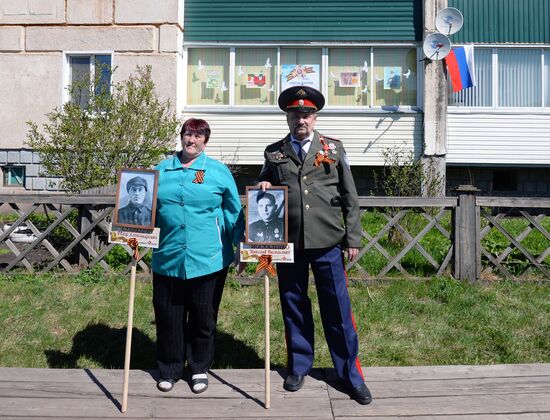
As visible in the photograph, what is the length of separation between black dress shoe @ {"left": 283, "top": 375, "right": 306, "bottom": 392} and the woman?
551 millimetres

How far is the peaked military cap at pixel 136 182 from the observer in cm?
370

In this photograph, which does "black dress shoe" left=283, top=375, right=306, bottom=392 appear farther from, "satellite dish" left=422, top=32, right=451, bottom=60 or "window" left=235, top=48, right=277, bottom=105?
"satellite dish" left=422, top=32, right=451, bottom=60

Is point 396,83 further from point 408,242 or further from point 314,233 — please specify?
point 314,233

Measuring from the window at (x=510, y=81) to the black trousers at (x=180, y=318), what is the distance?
1173 centimetres

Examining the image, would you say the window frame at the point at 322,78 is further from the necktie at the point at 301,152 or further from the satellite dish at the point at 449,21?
the necktie at the point at 301,152

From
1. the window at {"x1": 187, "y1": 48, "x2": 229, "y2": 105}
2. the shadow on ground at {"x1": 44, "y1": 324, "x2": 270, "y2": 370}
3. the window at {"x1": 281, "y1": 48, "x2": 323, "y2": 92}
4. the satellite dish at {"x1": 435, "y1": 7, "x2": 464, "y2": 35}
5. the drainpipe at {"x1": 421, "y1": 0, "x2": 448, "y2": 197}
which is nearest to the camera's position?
the shadow on ground at {"x1": 44, "y1": 324, "x2": 270, "y2": 370}

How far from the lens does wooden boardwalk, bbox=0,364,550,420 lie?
341cm

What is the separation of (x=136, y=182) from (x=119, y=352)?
6.53ft

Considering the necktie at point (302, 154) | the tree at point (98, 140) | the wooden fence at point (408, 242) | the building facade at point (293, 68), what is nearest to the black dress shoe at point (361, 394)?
the necktie at point (302, 154)

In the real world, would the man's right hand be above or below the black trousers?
above

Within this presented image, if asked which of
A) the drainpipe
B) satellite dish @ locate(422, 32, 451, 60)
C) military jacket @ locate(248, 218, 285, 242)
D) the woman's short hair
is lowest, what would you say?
military jacket @ locate(248, 218, 285, 242)

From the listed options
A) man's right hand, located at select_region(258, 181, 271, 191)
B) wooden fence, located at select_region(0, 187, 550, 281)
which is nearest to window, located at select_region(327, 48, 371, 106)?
wooden fence, located at select_region(0, 187, 550, 281)

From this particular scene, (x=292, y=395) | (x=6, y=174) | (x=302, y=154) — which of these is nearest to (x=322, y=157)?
(x=302, y=154)

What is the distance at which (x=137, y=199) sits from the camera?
3727 mm
